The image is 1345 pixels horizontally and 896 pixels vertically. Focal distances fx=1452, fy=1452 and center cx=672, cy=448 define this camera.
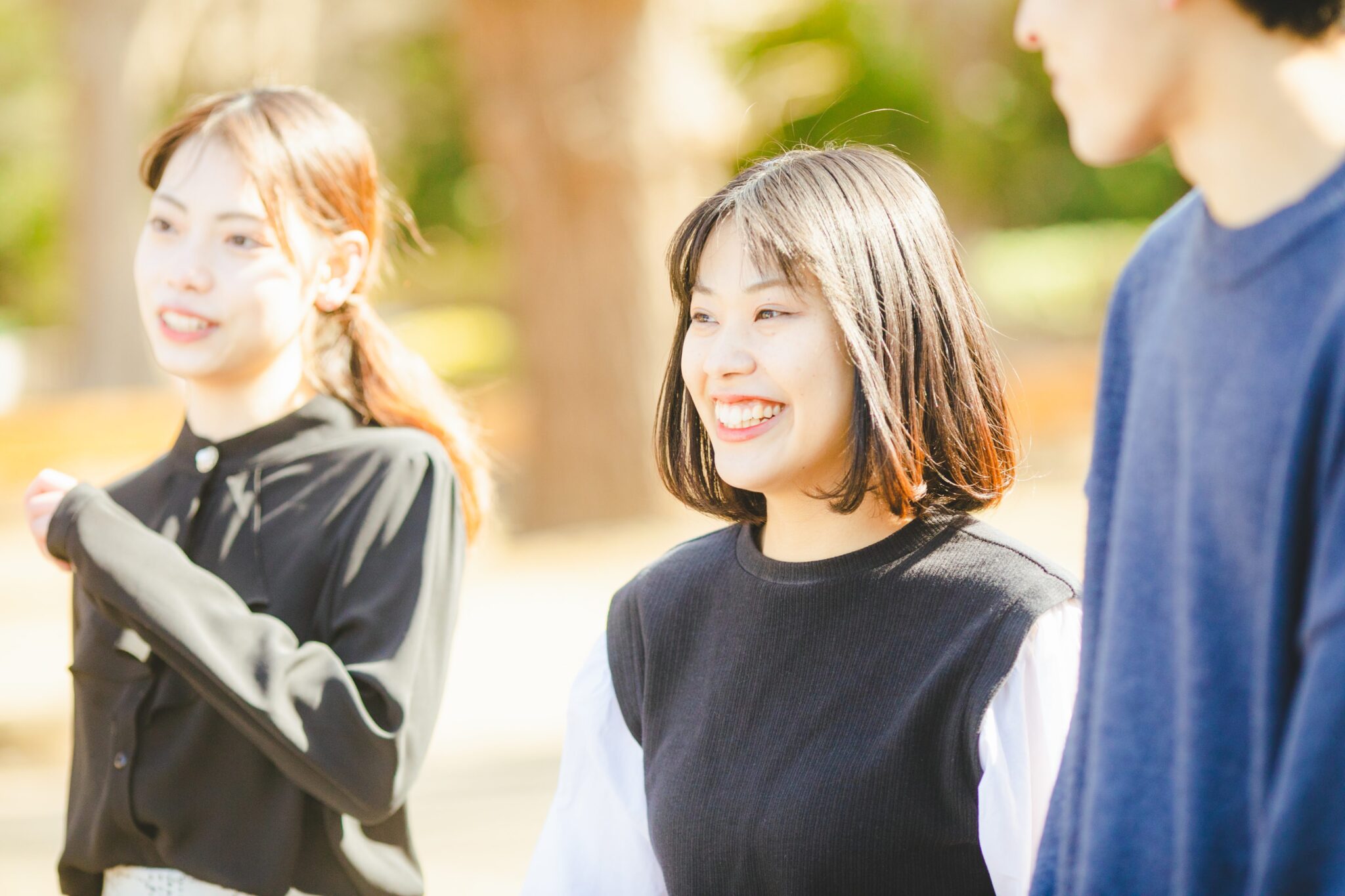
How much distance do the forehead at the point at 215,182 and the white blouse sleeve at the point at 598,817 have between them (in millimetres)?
935

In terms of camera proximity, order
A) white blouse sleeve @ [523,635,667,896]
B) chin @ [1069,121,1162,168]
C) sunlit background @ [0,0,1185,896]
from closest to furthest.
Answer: chin @ [1069,121,1162,168]
white blouse sleeve @ [523,635,667,896]
sunlit background @ [0,0,1185,896]

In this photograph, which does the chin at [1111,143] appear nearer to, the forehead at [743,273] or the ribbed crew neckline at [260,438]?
the forehead at [743,273]

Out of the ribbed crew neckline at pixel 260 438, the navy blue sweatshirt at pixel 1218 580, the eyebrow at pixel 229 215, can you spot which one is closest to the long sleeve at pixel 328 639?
the ribbed crew neckline at pixel 260 438

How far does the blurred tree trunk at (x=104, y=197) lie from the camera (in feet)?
45.8

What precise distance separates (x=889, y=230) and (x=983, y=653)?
0.56m

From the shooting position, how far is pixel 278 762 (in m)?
2.10

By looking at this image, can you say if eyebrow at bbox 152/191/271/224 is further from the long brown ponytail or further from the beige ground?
the beige ground

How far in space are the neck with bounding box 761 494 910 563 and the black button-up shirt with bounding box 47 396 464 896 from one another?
2.00 ft

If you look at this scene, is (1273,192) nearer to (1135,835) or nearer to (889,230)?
(1135,835)

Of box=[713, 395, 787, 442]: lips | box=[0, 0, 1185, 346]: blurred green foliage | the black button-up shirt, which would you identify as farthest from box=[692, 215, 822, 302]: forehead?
box=[0, 0, 1185, 346]: blurred green foliage

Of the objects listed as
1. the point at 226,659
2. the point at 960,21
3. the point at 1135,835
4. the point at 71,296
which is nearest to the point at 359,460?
the point at 226,659

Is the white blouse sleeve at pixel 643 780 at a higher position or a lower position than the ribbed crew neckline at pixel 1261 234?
lower

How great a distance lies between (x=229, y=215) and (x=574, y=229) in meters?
5.93

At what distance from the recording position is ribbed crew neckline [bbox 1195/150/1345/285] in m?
1.16
